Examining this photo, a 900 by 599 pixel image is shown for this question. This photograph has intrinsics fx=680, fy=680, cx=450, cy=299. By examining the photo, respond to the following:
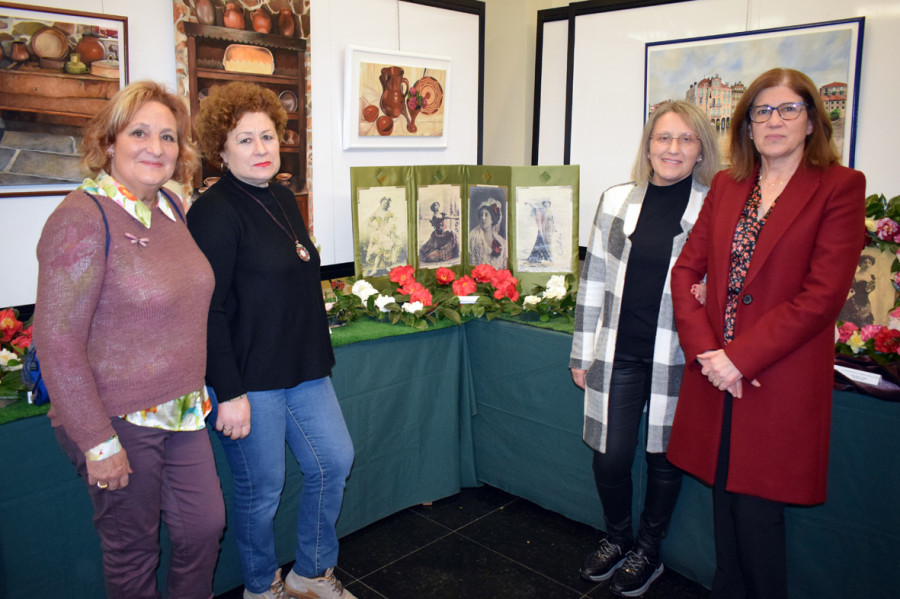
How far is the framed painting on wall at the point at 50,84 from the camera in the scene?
2191mm

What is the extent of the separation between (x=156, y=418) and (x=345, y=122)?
1.78m

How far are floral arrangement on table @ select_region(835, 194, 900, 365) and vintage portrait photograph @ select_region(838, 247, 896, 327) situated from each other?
0.8 inches

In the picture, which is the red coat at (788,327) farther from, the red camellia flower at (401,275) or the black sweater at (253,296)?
the red camellia flower at (401,275)

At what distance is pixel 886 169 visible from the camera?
271cm

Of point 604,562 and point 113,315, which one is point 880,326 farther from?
point 113,315

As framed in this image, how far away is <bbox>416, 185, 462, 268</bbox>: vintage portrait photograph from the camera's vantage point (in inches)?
126

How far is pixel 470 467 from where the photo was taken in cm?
322

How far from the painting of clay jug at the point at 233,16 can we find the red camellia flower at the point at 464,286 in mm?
1391

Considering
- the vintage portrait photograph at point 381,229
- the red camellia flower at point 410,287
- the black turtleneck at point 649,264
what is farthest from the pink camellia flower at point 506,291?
the black turtleneck at point 649,264

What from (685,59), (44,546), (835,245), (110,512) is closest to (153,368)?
(110,512)

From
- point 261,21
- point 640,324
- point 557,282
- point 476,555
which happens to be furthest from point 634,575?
point 261,21

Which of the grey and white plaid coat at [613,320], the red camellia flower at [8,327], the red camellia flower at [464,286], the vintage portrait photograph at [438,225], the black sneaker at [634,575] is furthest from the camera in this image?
the vintage portrait photograph at [438,225]

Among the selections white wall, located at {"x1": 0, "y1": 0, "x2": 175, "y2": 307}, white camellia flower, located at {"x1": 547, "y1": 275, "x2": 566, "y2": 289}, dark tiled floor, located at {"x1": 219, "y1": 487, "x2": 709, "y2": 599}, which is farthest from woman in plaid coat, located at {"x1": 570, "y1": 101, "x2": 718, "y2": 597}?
white wall, located at {"x1": 0, "y1": 0, "x2": 175, "y2": 307}

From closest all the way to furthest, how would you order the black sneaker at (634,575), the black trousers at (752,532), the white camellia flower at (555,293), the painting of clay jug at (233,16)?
the black trousers at (752,532) → the black sneaker at (634,575) → the painting of clay jug at (233,16) → the white camellia flower at (555,293)
